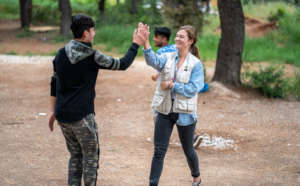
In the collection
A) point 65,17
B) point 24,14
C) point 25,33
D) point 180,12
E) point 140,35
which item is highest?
point 140,35

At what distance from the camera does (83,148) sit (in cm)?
389

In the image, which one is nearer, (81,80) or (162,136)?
(81,80)

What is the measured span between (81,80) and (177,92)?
927 mm

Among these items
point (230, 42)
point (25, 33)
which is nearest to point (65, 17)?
point (25, 33)

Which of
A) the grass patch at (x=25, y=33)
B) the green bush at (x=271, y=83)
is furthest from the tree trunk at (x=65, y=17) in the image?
the green bush at (x=271, y=83)

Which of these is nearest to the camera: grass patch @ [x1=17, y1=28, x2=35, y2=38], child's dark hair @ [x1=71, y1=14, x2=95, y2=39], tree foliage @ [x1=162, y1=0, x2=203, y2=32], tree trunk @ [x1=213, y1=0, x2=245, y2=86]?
child's dark hair @ [x1=71, y1=14, x2=95, y2=39]

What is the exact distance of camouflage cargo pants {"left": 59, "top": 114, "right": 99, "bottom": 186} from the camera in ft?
12.5

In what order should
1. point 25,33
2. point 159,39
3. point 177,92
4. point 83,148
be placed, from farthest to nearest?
point 25,33 < point 159,39 < point 177,92 < point 83,148

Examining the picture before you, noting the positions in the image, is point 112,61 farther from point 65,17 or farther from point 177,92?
point 65,17

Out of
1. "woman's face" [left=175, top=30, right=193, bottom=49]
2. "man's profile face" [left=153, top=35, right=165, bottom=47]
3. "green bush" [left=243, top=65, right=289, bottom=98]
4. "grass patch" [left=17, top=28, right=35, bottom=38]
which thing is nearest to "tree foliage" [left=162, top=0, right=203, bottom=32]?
"grass patch" [left=17, top=28, right=35, bottom=38]

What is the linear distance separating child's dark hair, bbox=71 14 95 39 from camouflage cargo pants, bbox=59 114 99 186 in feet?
2.33

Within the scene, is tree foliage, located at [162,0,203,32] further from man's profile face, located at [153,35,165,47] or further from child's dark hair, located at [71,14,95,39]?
child's dark hair, located at [71,14,95,39]

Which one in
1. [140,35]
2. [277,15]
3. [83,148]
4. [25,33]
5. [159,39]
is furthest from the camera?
[277,15]

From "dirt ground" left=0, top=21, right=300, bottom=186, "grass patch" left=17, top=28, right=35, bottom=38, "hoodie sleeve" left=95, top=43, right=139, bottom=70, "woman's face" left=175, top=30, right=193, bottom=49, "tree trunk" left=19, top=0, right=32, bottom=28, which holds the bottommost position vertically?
"grass patch" left=17, top=28, right=35, bottom=38
